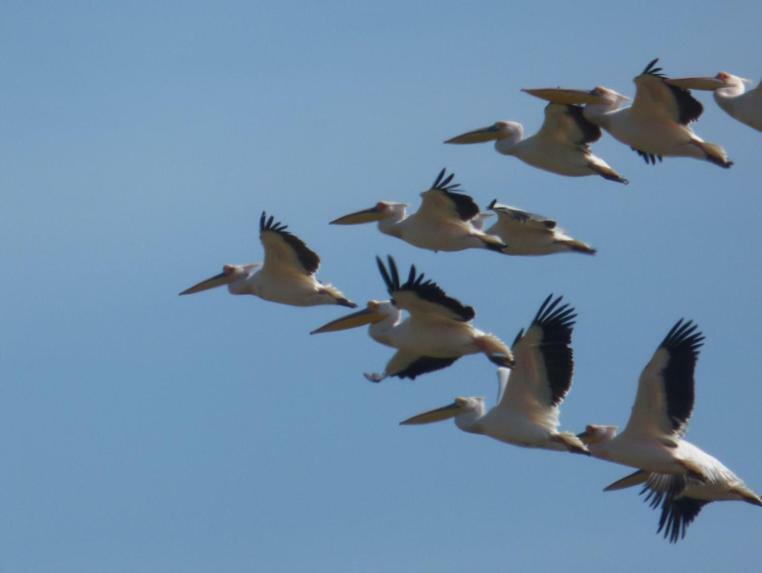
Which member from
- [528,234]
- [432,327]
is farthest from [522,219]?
[432,327]

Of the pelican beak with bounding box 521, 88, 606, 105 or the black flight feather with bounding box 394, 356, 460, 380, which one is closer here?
the black flight feather with bounding box 394, 356, 460, 380

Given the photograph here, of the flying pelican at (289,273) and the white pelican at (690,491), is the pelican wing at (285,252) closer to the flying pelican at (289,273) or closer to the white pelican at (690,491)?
the flying pelican at (289,273)

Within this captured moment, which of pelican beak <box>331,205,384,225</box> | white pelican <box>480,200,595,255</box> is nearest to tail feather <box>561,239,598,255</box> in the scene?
white pelican <box>480,200,595,255</box>

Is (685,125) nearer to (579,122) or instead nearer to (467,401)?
(579,122)

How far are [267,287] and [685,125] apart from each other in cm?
415

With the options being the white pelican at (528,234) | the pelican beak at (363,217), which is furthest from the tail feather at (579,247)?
the pelican beak at (363,217)

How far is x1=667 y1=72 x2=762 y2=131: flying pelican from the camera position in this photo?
21.5 metres

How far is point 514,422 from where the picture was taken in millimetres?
21453

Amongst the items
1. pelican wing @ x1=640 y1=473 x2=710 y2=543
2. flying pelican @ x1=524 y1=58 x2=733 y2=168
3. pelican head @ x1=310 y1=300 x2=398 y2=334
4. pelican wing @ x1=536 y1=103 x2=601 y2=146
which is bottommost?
pelican wing @ x1=640 y1=473 x2=710 y2=543

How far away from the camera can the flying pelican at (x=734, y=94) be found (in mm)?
21469

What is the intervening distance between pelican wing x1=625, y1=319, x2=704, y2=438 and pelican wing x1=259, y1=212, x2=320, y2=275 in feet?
11.2

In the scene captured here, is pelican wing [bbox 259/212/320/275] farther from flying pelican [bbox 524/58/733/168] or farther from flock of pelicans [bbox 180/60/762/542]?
flying pelican [bbox 524/58/733/168]

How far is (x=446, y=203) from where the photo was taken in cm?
2206

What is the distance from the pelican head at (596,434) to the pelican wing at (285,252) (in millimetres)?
2943
